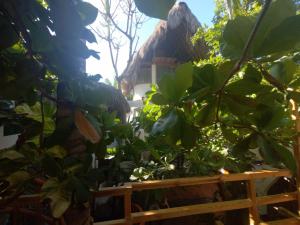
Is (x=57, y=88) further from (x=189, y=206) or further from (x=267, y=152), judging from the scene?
(x=189, y=206)

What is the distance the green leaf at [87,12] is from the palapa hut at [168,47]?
4.88 m

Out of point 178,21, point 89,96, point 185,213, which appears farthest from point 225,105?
point 178,21

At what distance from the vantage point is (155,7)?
0.80 feet

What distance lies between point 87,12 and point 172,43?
6001mm

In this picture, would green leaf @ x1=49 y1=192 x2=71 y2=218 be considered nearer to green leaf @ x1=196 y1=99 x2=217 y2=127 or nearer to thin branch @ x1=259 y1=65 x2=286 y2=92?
green leaf @ x1=196 y1=99 x2=217 y2=127

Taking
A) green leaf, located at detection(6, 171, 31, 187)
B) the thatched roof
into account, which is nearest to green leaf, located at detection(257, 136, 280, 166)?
green leaf, located at detection(6, 171, 31, 187)

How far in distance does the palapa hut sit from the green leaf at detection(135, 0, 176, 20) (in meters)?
5.07

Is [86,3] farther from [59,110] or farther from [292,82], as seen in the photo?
[292,82]

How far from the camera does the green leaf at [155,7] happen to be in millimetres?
242

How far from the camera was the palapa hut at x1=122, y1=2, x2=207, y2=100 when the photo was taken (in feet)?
18.2

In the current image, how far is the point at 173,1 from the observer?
0.82 ft

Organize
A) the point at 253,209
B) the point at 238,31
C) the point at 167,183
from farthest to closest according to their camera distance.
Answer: the point at 253,209, the point at 167,183, the point at 238,31

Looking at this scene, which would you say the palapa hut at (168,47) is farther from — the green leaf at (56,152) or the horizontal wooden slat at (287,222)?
the green leaf at (56,152)

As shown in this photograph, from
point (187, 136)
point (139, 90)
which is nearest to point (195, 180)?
point (187, 136)
